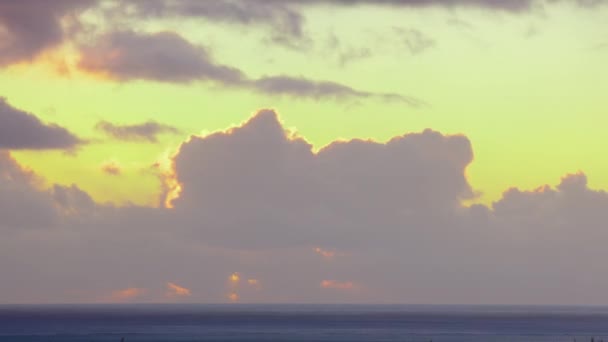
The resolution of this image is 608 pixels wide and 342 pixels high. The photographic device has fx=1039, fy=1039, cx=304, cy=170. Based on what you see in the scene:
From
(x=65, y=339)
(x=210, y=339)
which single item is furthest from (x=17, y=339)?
(x=210, y=339)

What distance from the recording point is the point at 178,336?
182 metres

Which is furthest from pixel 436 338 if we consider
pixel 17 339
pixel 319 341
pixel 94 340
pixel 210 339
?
pixel 17 339

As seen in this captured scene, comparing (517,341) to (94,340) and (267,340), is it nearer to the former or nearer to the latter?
(267,340)

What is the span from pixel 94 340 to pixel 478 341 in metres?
61.2

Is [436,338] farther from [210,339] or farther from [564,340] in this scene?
[210,339]

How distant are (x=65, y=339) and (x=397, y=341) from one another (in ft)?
174

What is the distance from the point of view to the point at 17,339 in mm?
163625

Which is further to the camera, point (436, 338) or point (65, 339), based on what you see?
point (436, 338)

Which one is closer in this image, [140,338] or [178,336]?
[140,338]

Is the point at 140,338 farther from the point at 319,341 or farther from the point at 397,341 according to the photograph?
the point at 397,341

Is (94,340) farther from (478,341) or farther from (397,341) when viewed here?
(478,341)

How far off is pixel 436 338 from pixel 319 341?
2723 cm

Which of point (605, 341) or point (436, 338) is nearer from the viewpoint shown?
point (605, 341)

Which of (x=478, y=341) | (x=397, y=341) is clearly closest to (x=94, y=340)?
(x=397, y=341)
